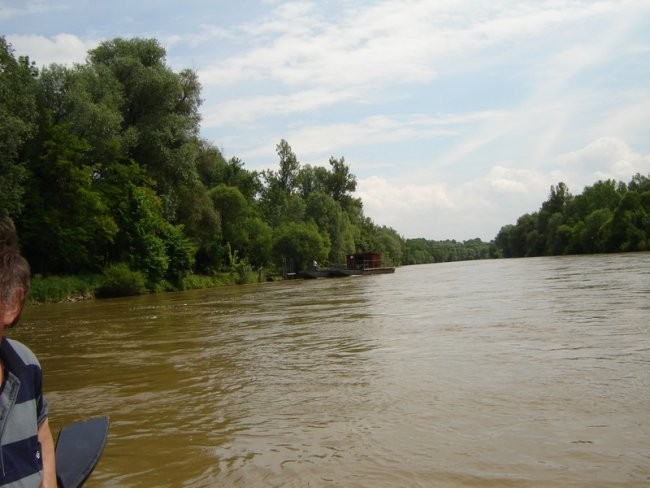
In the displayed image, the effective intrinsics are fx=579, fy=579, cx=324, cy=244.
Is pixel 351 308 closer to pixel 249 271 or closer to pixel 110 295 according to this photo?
pixel 110 295

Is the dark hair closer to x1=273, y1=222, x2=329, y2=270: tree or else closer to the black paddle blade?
the black paddle blade

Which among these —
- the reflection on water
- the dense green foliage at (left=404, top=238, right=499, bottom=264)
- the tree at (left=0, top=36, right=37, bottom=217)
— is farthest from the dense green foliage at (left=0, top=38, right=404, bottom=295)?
the dense green foliage at (left=404, top=238, right=499, bottom=264)

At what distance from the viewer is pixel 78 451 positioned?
2.62 metres

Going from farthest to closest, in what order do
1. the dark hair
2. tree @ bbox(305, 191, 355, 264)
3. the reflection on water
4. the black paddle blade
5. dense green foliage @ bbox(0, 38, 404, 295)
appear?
tree @ bbox(305, 191, 355, 264) → dense green foliage @ bbox(0, 38, 404, 295) → the reflection on water → the black paddle blade → the dark hair

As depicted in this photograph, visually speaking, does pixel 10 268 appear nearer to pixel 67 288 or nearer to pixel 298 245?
pixel 67 288

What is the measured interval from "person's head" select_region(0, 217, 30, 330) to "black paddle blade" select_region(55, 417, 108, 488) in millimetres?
751

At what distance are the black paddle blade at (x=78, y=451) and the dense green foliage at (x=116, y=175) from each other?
22810 millimetres

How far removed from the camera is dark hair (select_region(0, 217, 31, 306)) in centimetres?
204

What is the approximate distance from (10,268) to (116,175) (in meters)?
34.5

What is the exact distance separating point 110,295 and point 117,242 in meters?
4.45

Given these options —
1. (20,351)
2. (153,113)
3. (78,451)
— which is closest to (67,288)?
(153,113)

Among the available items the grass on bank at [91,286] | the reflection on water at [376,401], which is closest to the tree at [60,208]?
the grass on bank at [91,286]

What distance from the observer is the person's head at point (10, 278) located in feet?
6.68

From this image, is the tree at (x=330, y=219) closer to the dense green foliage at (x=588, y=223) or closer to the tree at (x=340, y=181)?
the tree at (x=340, y=181)
